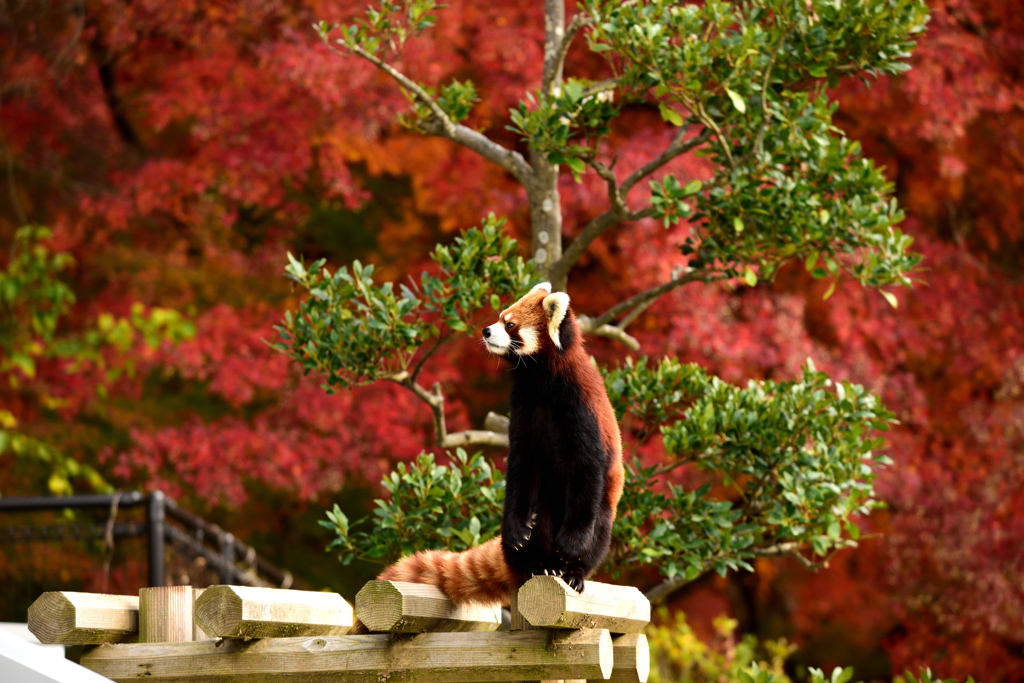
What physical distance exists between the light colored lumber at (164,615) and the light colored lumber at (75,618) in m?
0.07

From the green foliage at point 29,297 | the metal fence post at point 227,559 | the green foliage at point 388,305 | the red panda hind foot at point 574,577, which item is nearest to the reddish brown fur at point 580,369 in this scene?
the red panda hind foot at point 574,577

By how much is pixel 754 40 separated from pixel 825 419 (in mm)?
1413

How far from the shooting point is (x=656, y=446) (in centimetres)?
651

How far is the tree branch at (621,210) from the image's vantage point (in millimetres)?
3961

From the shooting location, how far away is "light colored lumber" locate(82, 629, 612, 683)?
Result: 250cm

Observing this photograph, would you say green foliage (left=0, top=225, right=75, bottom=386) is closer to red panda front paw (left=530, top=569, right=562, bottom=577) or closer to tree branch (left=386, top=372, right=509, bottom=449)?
tree branch (left=386, top=372, right=509, bottom=449)

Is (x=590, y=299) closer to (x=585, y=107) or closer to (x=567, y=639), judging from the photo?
(x=585, y=107)

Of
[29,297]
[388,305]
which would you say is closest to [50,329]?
[29,297]

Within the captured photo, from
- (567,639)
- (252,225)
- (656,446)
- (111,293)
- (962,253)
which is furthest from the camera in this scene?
(252,225)

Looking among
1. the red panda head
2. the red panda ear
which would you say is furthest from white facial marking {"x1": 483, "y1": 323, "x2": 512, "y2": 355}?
the red panda ear

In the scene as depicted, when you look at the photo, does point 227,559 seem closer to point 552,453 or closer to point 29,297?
point 29,297

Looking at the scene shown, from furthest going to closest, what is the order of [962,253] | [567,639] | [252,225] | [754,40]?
1. [252,225]
2. [962,253]
3. [754,40]
4. [567,639]

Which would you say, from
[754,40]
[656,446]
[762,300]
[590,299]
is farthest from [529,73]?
[754,40]

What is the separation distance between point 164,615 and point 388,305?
4.25ft
